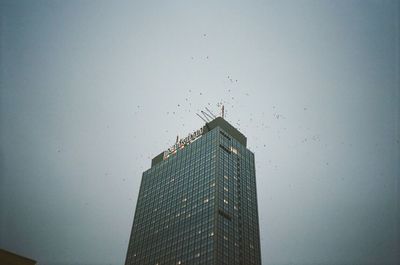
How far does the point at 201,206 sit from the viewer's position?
140 meters

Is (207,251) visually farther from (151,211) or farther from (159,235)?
(151,211)

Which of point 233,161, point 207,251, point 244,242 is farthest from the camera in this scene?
point 233,161

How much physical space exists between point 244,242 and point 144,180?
A: 2826 inches

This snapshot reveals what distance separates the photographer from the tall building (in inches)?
5012

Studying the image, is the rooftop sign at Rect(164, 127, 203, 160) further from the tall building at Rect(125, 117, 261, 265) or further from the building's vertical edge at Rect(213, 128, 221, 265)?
the building's vertical edge at Rect(213, 128, 221, 265)

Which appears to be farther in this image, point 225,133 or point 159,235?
point 225,133

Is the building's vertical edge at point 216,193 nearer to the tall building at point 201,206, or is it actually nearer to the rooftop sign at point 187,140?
the tall building at point 201,206

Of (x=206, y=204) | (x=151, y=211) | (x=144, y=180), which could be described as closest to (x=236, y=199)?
(x=206, y=204)

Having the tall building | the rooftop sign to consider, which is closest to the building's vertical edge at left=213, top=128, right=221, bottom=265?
the tall building

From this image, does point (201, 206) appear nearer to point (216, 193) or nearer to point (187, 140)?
point (216, 193)

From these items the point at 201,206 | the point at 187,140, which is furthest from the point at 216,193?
the point at 187,140

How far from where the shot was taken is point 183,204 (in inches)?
5886

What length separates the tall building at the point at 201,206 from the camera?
12731 cm

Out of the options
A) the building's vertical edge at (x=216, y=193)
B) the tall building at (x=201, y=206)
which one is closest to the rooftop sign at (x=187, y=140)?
the tall building at (x=201, y=206)
